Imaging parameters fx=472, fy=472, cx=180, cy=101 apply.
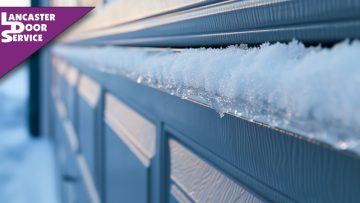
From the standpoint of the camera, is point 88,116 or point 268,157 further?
point 88,116

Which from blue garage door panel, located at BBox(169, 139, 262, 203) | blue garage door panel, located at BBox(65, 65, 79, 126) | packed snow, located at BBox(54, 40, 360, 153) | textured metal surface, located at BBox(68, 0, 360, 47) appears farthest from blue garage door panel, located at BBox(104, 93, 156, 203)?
blue garage door panel, located at BBox(65, 65, 79, 126)

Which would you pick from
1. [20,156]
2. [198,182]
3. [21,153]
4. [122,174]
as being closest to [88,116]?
[122,174]

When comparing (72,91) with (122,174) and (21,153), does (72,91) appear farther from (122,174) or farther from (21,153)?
(21,153)

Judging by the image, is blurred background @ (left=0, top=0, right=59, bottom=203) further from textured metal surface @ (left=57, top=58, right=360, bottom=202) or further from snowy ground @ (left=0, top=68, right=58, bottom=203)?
textured metal surface @ (left=57, top=58, right=360, bottom=202)

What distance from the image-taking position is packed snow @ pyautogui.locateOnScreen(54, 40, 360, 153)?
0.71 ft

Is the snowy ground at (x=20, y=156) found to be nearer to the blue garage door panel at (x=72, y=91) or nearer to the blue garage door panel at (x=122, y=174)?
the blue garage door panel at (x=72, y=91)

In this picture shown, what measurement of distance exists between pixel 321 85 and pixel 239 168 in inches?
9.0

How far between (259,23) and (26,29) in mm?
1101

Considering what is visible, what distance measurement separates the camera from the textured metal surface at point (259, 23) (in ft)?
0.93

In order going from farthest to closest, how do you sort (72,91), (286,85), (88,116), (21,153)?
(21,153), (72,91), (88,116), (286,85)

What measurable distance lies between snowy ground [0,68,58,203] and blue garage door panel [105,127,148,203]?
1.19m

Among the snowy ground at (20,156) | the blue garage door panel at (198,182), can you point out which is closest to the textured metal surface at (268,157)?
the blue garage door panel at (198,182)

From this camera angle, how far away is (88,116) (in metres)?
1.75

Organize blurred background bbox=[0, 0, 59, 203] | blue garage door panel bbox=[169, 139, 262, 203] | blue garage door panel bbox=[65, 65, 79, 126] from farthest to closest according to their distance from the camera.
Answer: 1. blurred background bbox=[0, 0, 59, 203]
2. blue garage door panel bbox=[65, 65, 79, 126]
3. blue garage door panel bbox=[169, 139, 262, 203]
